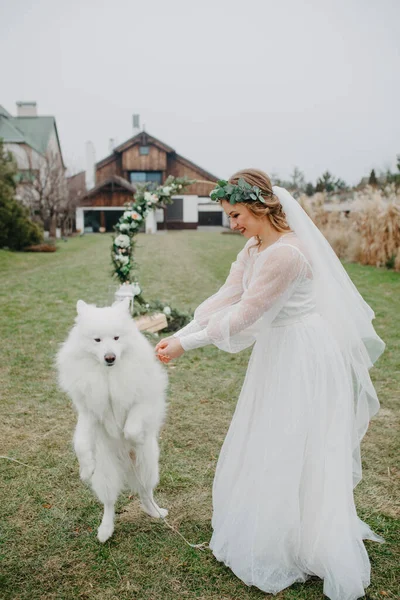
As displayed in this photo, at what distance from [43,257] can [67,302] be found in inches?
462

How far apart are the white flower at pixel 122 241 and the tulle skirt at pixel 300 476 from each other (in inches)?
211

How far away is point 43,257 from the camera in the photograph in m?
22.7

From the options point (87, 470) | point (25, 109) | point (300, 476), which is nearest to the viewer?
point (300, 476)

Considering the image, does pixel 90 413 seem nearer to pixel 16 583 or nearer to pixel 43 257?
pixel 16 583

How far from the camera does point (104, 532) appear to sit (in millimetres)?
3334

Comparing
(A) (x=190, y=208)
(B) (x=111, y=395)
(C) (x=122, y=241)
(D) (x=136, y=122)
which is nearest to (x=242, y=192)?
(B) (x=111, y=395)

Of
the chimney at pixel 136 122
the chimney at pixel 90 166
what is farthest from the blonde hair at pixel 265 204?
the chimney at pixel 136 122

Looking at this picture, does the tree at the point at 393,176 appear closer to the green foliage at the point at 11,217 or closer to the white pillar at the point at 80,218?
the green foliage at the point at 11,217

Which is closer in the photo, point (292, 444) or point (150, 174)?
point (292, 444)

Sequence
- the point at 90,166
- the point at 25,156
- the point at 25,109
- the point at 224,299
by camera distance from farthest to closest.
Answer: the point at 90,166
the point at 25,109
the point at 25,156
the point at 224,299

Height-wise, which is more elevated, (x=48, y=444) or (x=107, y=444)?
(x=107, y=444)

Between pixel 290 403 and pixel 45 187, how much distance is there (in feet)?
108

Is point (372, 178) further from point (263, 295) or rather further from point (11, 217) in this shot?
point (263, 295)

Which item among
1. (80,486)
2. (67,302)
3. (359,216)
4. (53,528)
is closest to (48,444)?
(80,486)
